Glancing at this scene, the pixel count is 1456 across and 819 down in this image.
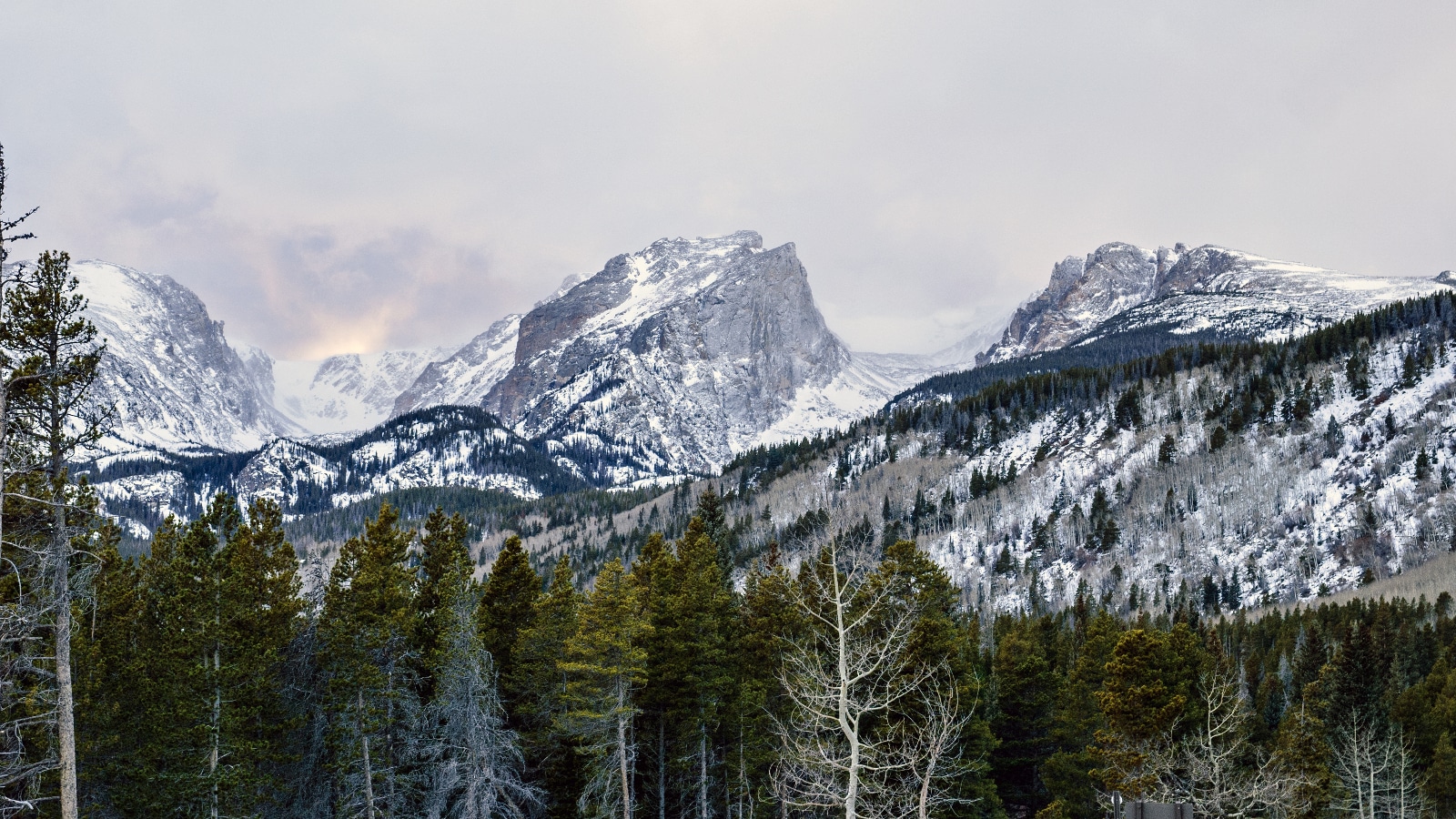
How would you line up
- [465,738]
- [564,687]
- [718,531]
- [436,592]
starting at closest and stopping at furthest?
1. [465,738]
2. [564,687]
3. [436,592]
4. [718,531]

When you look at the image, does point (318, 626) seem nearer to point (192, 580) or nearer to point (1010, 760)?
point (192, 580)

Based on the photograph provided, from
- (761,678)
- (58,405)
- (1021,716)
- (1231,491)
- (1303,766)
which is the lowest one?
(1021,716)

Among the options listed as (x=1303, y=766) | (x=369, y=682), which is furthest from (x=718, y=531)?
(x=1303, y=766)

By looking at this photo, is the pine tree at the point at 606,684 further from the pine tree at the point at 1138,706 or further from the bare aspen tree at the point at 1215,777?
the bare aspen tree at the point at 1215,777

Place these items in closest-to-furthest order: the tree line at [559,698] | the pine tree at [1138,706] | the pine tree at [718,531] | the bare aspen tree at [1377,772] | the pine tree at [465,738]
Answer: the pine tree at [1138,706] → the tree line at [559,698] → the pine tree at [465,738] → the bare aspen tree at [1377,772] → the pine tree at [718,531]

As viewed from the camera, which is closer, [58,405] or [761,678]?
[58,405]

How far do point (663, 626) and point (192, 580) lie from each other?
53.8 feet

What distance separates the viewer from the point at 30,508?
1747cm

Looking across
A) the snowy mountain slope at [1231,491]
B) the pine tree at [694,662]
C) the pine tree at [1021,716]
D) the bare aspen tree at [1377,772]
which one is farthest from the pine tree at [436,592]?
the snowy mountain slope at [1231,491]

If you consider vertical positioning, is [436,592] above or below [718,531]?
below

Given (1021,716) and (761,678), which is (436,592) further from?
(1021,716)

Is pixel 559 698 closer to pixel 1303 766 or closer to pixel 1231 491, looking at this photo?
pixel 1303 766

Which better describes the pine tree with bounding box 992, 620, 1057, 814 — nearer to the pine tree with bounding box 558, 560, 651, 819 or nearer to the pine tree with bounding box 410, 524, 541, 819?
the pine tree with bounding box 558, 560, 651, 819

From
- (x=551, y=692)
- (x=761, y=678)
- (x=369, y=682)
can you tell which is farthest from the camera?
(x=761, y=678)
